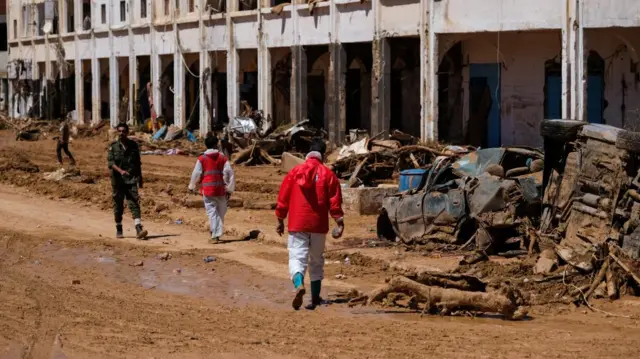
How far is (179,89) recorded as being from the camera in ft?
140

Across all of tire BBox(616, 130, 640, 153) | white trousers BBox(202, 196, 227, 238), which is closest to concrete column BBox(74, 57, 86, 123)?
white trousers BBox(202, 196, 227, 238)

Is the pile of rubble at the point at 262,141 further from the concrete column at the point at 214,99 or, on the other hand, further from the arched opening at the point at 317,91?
the concrete column at the point at 214,99

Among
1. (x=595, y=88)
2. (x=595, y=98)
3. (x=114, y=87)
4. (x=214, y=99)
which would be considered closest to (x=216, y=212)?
(x=595, y=98)

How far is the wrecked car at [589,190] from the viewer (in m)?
12.0

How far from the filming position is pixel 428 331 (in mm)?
10172

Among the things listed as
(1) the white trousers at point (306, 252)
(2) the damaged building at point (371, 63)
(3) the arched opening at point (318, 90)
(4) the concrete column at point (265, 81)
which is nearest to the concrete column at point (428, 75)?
(2) the damaged building at point (371, 63)

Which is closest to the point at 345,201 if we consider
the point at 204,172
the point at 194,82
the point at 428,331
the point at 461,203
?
the point at 204,172

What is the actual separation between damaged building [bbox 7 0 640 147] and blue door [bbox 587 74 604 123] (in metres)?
0.02

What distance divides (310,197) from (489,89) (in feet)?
61.1

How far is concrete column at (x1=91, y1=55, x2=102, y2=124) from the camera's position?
167ft

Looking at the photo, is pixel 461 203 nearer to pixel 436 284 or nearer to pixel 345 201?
pixel 436 284

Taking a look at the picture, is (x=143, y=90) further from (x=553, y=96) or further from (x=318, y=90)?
(x=553, y=96)

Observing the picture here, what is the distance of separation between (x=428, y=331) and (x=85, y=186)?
15.8 m

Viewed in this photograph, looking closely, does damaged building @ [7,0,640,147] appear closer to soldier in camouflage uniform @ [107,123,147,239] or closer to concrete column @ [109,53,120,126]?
concrete column @ [109,53,120,126]
